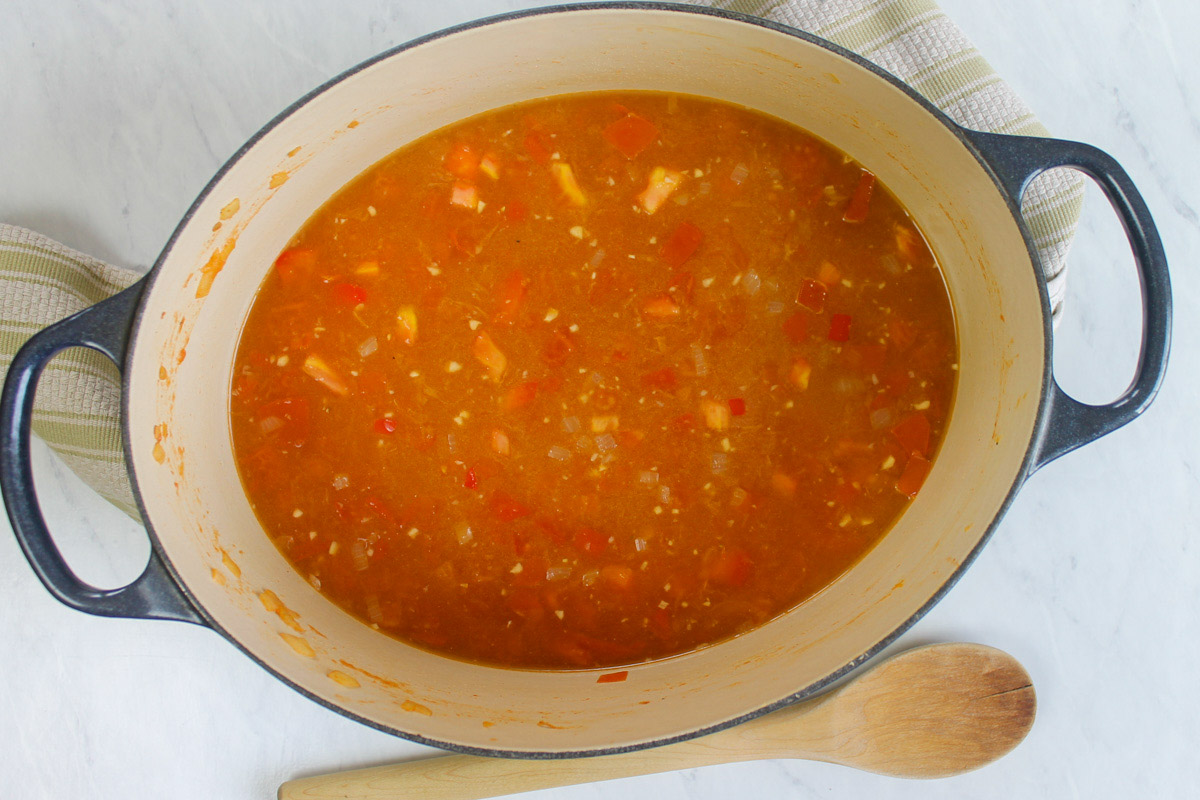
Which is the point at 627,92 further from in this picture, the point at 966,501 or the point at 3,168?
the point at 3,168

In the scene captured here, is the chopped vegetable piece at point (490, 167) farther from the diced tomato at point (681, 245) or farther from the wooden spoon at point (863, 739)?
the wooden spoon at point (863, 739)

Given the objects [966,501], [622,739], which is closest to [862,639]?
[966,501]

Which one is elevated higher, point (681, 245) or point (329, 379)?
point (681, 245)

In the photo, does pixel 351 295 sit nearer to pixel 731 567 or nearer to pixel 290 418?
pixel 290 418

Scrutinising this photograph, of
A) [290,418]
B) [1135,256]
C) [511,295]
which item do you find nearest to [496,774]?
[290,418]

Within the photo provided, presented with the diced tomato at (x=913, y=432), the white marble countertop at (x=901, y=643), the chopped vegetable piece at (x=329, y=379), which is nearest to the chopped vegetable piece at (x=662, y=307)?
the diced tomato at (x=913, y=432)
